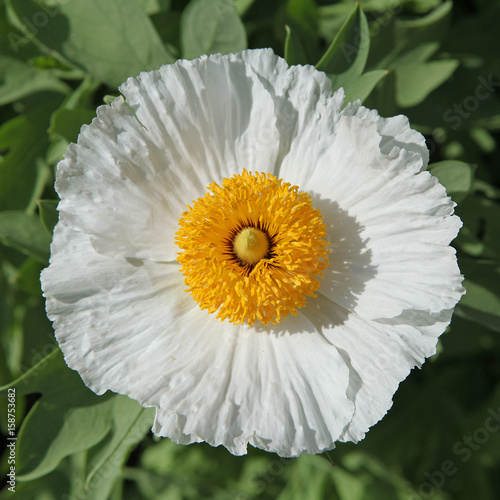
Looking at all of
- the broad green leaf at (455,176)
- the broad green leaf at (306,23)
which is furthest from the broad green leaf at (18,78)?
the broad green leaf at (455,176)

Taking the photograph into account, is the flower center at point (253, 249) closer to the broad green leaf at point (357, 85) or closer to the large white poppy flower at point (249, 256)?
the large white poppy flower at point (249, 256)

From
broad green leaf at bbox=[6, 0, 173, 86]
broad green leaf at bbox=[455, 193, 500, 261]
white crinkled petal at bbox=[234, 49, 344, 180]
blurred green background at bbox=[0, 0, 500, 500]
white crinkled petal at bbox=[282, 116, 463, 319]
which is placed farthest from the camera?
broad green leaf at bbox=[455, 193, 500, 261]

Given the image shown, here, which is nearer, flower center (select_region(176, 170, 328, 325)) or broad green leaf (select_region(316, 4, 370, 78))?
flower center (select_region(176, 170, 328, 325))

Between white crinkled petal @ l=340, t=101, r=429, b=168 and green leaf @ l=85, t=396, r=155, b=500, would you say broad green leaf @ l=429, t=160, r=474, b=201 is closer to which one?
white crinkled petal @ l=340, t=101, r=429, b=168

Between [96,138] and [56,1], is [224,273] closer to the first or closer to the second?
[96,138]

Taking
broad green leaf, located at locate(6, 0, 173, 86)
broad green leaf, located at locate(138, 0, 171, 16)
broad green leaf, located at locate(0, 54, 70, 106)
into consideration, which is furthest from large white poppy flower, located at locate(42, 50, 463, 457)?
broad green leaf, located at locate(0, 54, 70, 106)

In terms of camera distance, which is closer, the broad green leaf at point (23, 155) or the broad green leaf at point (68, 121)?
the broad green leaf at point (68, 121)

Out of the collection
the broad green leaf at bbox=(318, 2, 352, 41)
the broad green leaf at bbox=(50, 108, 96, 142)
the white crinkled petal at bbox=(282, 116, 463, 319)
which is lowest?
the broad green leaf at bbox=(50, 108, 96, 142)
